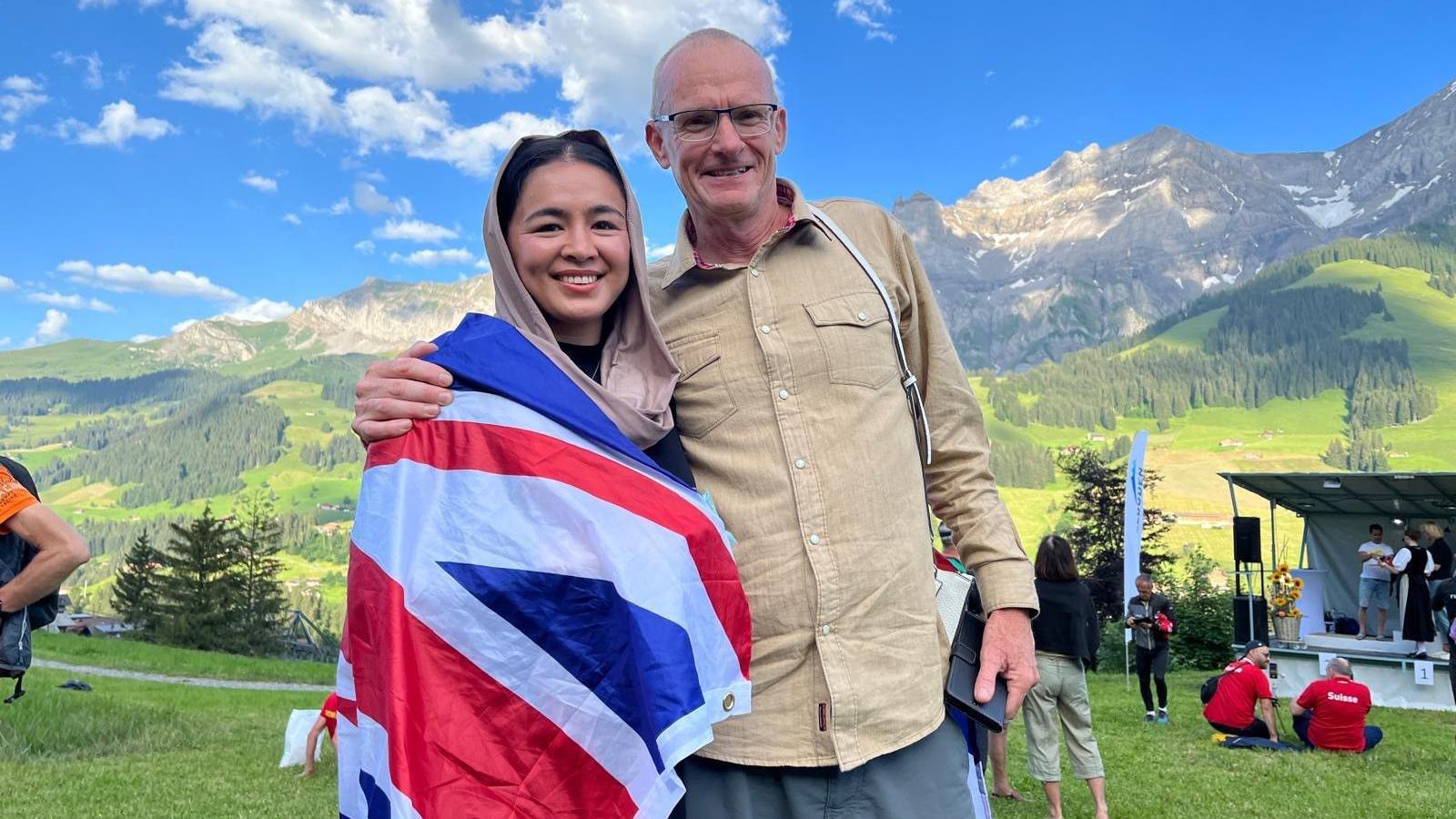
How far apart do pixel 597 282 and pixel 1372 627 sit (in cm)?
2684

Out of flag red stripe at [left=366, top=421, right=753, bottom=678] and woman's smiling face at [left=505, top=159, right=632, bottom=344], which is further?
woman's smiling face at [left=505, top=159, right=632, bottom=344]

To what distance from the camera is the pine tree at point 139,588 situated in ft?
220

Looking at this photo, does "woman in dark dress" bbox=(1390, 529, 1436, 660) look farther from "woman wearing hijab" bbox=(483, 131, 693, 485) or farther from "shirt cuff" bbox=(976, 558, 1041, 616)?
"woman wearing hijab" bbox=(483, 131, 693, 485)

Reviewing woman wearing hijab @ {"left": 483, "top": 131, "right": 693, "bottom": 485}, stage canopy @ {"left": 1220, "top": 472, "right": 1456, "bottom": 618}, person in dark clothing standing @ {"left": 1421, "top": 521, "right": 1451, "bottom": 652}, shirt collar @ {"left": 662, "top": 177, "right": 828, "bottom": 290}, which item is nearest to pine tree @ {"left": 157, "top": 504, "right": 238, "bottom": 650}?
stage canopy @ {"left": 1220, "top": 472, "right": 1456, "bottom": 618}

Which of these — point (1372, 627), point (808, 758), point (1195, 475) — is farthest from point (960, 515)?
point (1195, 475)

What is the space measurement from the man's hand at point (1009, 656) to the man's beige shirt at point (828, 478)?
1.7 inches

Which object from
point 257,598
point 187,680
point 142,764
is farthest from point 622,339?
point 257,598

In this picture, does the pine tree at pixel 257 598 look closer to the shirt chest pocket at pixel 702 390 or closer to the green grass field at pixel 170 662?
the green grass field at pixel 170 662

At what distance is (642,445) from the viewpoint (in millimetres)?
2092

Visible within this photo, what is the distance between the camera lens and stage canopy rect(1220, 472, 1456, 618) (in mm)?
22750

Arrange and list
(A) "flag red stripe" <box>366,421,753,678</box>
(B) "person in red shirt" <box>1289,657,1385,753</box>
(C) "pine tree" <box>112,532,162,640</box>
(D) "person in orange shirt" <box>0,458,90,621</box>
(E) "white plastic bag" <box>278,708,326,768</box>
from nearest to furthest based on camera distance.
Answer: (A) "flag red stripe" <box>366,421,753,678</box>
(D) "person in orange shirt" <box>0,458,90,621</box>
(E) "white plastic bag" <box>278,708,326,768</box>
(B) "person in red shirt" <box>1289,657,1385,753</box>
(C) "pine tree" <box>112,532,162,640</box>

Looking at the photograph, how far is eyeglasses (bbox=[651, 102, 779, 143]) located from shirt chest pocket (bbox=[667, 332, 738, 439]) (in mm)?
464

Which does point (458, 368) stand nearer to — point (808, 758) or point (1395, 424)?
point (808, 758)

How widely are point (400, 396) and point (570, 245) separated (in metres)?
0.49
